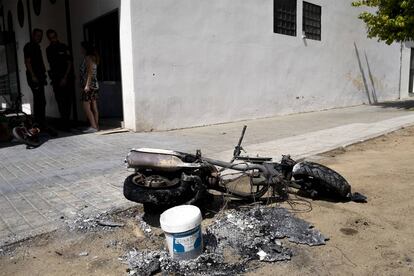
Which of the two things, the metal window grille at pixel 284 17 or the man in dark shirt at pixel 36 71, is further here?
the metal window grille at pixel 284 17

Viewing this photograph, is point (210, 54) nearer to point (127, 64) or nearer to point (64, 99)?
point (127, 64)

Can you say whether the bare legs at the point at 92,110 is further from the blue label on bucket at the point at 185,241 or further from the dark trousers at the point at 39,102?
the blue label on bucket at the point at 185,241

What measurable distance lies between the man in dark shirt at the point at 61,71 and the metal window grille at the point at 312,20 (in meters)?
7.58

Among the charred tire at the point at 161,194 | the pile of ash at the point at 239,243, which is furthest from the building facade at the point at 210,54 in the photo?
the pile of ash at the point at 239,243

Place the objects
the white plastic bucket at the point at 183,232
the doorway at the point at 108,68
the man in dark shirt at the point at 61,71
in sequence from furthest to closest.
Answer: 1. the doorway at the point at 108,68
2. the man in dark shirt at the point at 61,71
3. the white plastic bucket at the point at 183,232

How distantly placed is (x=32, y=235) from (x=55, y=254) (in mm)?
378

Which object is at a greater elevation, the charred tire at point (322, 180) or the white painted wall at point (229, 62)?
the white painted wall at point (229, 62)

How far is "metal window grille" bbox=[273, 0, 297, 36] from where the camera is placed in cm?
1166

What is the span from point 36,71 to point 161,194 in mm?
6297

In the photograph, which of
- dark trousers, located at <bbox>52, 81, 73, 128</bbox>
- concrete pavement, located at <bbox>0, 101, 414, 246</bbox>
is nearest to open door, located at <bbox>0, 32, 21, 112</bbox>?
dark trousers, located at <bbox>52, 81, 73, 128</bbox>

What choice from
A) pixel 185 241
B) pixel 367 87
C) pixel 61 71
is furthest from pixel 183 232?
pixel 367 87

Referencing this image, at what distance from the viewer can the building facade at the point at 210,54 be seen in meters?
8.52

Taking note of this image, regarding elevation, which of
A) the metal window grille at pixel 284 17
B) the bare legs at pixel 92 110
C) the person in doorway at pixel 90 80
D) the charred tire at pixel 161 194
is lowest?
the charred tire at pixel 161 194

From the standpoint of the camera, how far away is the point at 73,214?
375 centimetres
